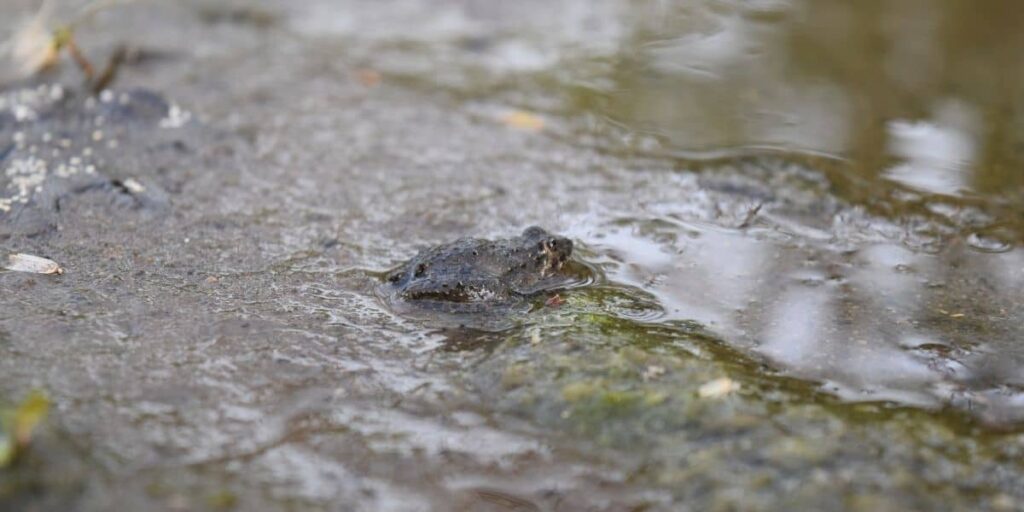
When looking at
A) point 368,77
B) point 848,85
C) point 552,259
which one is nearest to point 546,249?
point 552,259

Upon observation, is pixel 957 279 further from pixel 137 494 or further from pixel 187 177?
pixel 187 177

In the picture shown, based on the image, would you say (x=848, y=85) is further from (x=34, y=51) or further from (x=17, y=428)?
(x=17, y=428)

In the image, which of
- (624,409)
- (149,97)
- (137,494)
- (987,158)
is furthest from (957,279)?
(149,97)

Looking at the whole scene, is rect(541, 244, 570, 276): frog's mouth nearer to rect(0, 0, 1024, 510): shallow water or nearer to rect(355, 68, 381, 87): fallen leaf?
rect(0, 0, 1024, 510): shallow water

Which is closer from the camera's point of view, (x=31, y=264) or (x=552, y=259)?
(x=31, y=264)

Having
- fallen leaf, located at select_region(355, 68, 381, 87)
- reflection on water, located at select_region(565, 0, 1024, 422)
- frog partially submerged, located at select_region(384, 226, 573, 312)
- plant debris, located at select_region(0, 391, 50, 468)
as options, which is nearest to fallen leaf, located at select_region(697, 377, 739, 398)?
reflection on water, located at select_region(565, 0, 1024, 422)

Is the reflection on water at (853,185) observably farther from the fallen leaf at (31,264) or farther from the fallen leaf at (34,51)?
the fallen leaf at (34,51)
